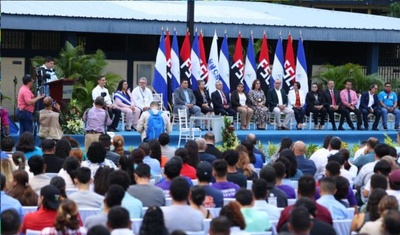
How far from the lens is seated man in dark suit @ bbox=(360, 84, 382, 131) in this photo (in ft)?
85.4

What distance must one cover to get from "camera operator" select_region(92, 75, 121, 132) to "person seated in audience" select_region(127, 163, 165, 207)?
1188 cm

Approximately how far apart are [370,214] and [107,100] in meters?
14.1

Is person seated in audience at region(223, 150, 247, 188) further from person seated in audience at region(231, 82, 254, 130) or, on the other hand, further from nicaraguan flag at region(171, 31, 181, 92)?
nicaraguan flag at region(171, 31, 181, 92)

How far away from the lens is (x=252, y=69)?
26609 millimetres

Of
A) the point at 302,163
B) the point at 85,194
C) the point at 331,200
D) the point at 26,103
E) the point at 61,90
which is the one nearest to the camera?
the point at 331,200

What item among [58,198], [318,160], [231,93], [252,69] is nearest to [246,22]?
[252,69]

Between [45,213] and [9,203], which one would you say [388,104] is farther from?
[45,213]

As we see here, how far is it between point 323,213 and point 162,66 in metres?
16.0

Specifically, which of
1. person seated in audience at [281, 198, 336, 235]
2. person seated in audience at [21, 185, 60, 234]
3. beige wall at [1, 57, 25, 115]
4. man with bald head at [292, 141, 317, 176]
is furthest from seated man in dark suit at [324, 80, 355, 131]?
person seated in audience at [21, 185, 60, 234]

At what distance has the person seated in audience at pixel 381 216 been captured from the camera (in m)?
8.80

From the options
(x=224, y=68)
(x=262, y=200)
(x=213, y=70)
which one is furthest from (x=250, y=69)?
(x=262, y=200)

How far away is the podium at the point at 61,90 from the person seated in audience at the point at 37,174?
961cm

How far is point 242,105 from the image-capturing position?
24844 mm

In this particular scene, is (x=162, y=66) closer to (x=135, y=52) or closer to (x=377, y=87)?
(x=135, y=52)
